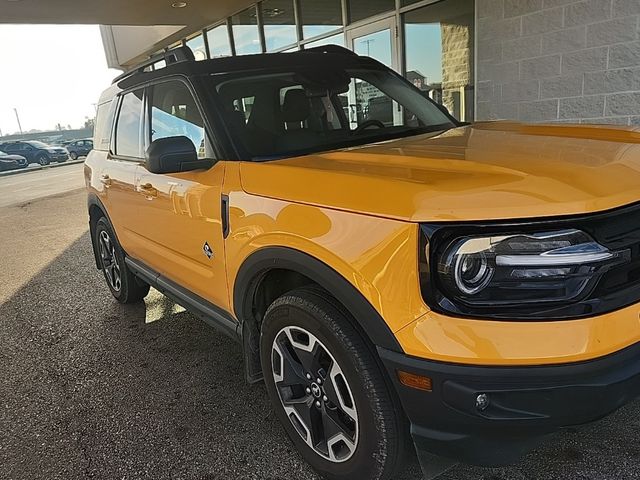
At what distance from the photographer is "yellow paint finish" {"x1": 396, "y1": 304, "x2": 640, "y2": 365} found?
1540 millimetres

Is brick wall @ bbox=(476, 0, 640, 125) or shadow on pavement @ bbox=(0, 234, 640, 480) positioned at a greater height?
brick wall @ bbox=(476, 0, 640, 125)

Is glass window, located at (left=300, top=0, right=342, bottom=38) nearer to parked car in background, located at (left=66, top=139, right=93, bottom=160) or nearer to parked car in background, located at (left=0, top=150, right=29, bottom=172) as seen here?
parked car in background, located at (left=0, top=150, right=29, bottom=172)

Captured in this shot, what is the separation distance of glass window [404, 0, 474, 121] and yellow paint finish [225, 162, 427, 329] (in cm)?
473

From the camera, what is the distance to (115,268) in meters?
4.79

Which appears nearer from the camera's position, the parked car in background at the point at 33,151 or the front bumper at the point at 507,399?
the front bumper at the point at 507,399

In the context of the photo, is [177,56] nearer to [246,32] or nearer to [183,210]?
[183,210]

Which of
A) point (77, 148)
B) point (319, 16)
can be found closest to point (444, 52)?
point (319, 16)

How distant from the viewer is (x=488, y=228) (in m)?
1.59

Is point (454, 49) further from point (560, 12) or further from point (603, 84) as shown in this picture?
point (603, 84)

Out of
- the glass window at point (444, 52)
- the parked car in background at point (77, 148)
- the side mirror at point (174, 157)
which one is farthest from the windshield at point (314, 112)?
the parked car in background at point (77, 148)

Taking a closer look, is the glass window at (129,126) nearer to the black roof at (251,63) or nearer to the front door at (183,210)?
the black roof at (251,63)

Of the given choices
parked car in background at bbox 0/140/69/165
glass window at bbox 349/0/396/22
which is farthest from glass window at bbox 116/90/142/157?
parked car in background at bbox 0/140/69/165

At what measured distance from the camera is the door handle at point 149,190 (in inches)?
128

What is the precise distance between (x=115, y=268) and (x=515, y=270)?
4052mm
